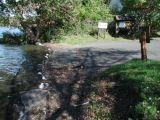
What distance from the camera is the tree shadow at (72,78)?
10.3 meters

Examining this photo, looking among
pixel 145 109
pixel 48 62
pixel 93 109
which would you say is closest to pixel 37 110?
pixel 93 109

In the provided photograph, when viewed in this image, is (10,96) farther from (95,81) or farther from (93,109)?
(93,109)

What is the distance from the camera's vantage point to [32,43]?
107ft

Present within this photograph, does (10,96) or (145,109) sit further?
(10,96)

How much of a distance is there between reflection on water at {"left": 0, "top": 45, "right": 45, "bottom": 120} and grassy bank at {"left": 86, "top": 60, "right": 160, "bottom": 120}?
255 cm

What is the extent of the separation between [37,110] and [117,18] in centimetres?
2664

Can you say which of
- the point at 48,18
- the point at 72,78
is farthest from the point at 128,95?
the point at 48,18

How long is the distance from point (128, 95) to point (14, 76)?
7.74 m

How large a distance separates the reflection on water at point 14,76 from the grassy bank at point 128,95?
255 cm

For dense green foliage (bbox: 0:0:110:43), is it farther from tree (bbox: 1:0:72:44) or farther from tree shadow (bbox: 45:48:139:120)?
tree shadow (bbox: 45:48:139:120)

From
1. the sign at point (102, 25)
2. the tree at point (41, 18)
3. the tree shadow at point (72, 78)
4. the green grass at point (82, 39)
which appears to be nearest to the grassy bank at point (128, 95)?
the tree shadow at point (72, 78)

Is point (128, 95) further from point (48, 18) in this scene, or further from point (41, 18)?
point (41, 18)

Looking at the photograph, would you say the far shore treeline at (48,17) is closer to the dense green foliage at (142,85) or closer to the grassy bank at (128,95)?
the dense green foliage at (142,85)

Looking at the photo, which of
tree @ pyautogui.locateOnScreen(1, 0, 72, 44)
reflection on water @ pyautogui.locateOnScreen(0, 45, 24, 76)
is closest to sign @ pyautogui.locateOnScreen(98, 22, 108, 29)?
tree @ pyautogui.locateOnScreen(1, 0, 72, 44)
